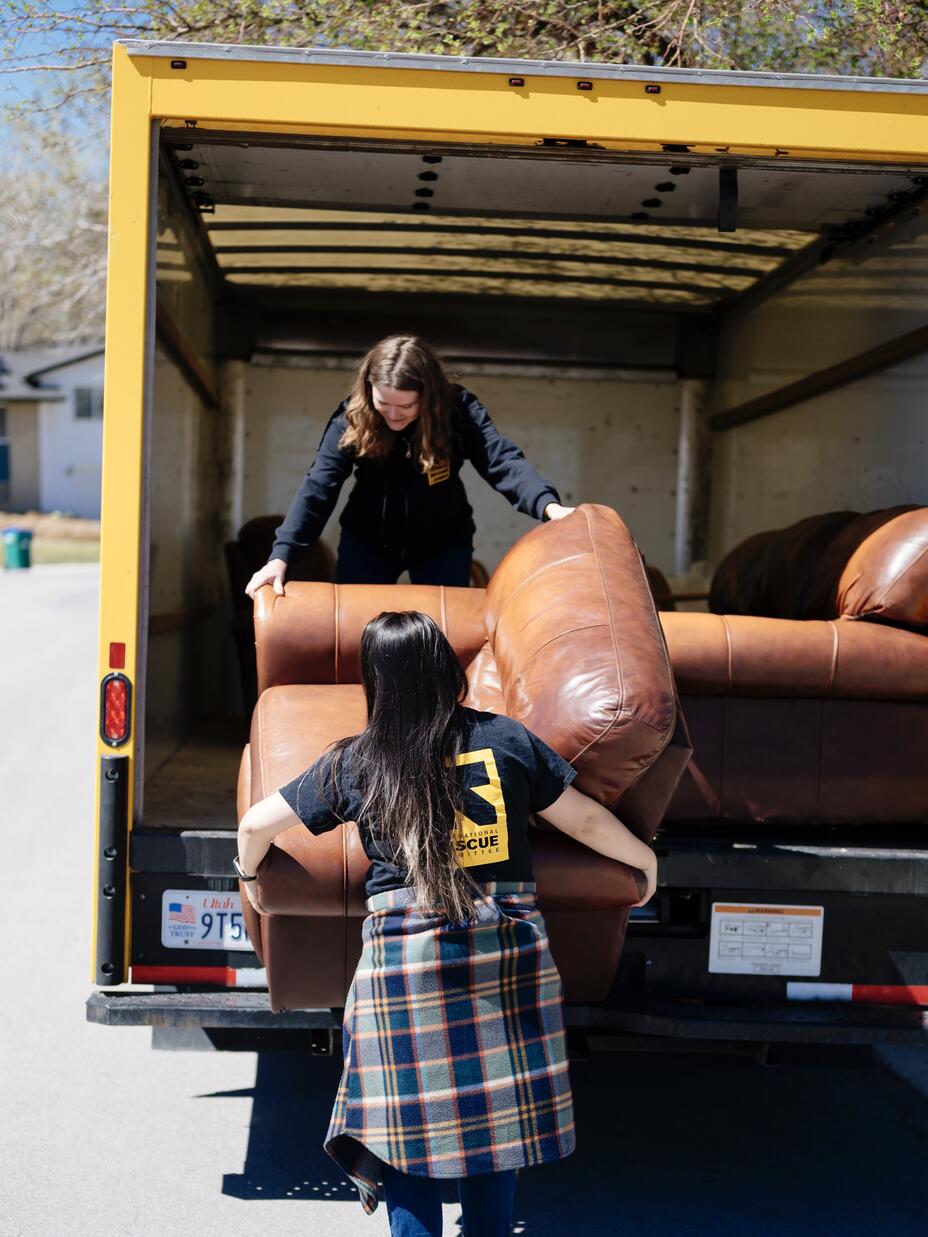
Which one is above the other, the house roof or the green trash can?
the house roof

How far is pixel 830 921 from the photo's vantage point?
3.21 m

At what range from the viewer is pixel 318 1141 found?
147 inches

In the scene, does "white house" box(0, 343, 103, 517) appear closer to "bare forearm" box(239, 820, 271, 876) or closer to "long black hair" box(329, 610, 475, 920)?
"bare forearm" box(239, 820, 271, 876)

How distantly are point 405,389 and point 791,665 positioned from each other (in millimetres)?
1306

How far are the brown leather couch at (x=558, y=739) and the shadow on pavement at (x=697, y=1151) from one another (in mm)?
807

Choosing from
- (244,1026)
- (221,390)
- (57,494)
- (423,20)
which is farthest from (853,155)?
(57,494)

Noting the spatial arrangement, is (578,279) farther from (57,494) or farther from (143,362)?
(57,494)

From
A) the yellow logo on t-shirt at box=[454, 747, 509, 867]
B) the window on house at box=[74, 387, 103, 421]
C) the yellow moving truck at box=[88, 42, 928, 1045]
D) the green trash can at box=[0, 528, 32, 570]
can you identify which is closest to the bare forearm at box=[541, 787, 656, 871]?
the yellow logo on t-shirt at box=[454, 747, 509, 867]

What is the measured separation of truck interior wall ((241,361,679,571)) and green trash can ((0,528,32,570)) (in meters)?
22.7

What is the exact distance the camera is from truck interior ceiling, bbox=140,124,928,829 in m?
4.38

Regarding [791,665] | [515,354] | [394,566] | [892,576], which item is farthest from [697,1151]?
[515,354]

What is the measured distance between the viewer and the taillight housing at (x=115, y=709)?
319cm

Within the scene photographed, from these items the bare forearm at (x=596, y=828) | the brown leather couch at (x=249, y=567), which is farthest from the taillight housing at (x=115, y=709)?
the brown leather couch at (x=249, y=567)

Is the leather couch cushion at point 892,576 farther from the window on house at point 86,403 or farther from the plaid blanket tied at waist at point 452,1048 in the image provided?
the window on house at point 86,403
